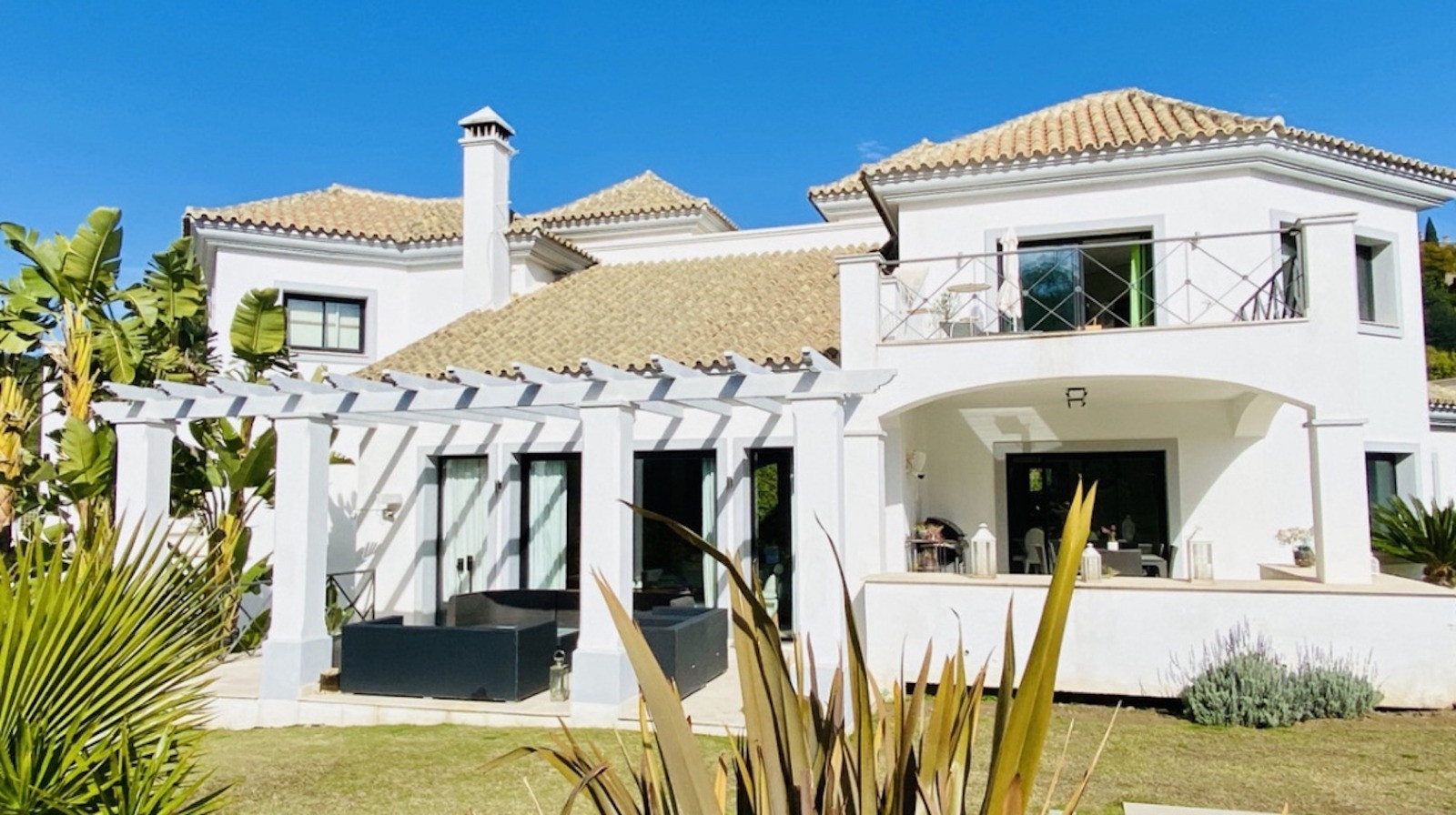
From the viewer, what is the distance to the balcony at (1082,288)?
15273 mm

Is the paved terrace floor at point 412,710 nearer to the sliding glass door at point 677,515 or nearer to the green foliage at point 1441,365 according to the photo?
the sliding glass door at point 677,515

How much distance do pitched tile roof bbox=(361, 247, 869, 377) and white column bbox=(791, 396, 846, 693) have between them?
13.0 ft

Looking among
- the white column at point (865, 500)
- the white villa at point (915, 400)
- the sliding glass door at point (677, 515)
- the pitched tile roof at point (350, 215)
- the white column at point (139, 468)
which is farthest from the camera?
the pitched tile roof at point (350, 215)

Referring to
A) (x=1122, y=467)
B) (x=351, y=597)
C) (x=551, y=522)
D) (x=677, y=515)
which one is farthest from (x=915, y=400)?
(x=351, y=597)

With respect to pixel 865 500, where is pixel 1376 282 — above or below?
above

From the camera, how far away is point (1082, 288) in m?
15.7

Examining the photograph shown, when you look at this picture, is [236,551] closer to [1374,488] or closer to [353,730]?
[353,730]

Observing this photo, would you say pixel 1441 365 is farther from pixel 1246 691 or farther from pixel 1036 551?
pixel 1246 691

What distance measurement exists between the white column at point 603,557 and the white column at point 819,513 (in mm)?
2123

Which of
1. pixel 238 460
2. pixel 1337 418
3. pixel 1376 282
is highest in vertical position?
pixel 1376 282

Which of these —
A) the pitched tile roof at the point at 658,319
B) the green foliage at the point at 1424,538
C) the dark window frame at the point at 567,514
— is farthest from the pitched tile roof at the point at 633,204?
the green foliage at the point at 1424,538

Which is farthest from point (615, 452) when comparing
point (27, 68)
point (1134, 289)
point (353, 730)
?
point (27, 68)

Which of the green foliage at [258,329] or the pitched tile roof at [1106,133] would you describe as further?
the green foliage at [258,329]

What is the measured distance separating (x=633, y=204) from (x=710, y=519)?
11780 millimetres
